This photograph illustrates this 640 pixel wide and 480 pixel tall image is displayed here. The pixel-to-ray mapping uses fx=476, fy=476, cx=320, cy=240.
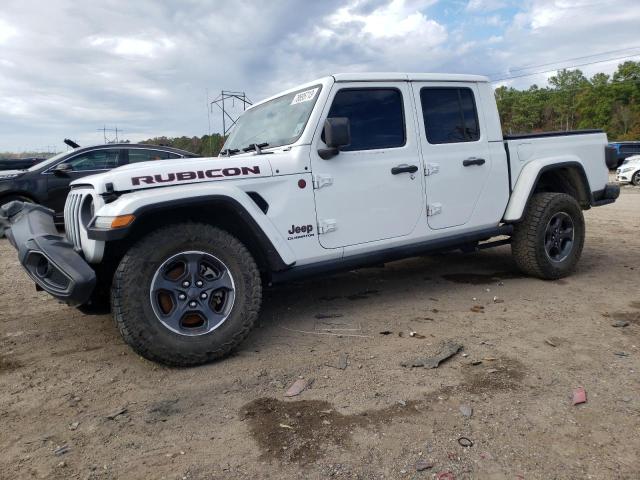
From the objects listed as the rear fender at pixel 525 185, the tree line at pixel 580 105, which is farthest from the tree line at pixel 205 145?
the tree line at pixel 580 105

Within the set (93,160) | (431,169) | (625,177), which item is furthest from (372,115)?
(625,177)

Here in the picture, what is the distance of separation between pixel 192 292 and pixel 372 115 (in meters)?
2.04

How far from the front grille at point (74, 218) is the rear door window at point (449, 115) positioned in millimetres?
2822

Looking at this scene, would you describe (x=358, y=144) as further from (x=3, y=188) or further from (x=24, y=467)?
(x=3, y=188)

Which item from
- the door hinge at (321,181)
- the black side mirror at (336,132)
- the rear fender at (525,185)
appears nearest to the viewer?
the black side mirror at (336,132)

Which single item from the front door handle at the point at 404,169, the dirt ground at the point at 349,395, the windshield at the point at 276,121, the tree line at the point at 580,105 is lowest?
the dirt ground at the point at 349,395

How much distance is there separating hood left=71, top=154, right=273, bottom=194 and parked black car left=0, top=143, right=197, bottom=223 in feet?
16.9

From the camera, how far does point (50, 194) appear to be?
8375mm

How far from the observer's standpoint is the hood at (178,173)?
2.92m

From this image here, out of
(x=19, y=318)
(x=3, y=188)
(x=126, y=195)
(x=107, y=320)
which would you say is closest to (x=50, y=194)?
(x=3, y=188)

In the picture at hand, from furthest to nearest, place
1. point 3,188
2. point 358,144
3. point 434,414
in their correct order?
1. point 3,188
2. point 358,144
3. point 434,414

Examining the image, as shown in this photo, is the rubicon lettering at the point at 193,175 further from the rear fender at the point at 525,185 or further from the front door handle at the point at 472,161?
the rear fender at the point at 525,185

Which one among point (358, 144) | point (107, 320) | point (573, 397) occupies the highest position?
point (358, 144)

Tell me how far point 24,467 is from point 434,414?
6.34 ft
